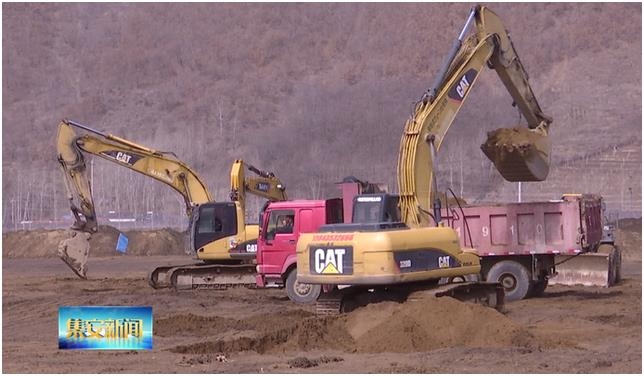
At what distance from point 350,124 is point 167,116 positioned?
55.6ft

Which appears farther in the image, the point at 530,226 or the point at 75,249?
the point at 75,249

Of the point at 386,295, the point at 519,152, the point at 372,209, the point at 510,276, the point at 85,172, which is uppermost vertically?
the point at 85,172

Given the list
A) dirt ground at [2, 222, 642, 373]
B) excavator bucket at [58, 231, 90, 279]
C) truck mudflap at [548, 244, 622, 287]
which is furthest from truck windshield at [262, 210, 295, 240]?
excavator bucket at [58, 231, 90, 279]

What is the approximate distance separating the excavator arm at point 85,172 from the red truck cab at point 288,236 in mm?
6536

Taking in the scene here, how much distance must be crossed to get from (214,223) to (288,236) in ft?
14.8

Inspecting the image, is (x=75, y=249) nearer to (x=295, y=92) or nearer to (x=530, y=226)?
(x=530, y=226)

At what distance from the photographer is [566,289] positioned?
961 inches

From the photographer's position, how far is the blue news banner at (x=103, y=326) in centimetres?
1262

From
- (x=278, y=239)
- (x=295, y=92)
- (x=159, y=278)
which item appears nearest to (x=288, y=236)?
(x=278, y=239)

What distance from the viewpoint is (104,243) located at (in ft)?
164

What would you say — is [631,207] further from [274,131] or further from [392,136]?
[274,131]

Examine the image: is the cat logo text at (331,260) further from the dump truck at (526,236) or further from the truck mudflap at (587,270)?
the truck mudflap at (587,270)

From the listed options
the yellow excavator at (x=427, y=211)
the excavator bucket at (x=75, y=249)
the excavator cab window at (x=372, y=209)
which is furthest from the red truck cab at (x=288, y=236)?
the excavator bucket at (x=75, y=249)

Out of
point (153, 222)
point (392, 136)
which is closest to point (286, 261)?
point (153, 222)
